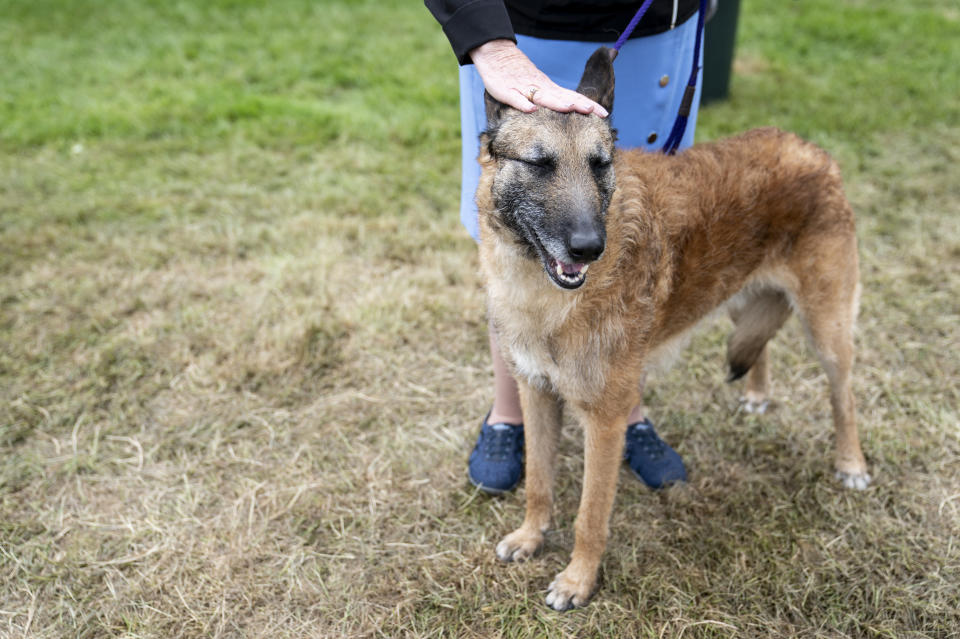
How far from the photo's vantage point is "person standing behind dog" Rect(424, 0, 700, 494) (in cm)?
209

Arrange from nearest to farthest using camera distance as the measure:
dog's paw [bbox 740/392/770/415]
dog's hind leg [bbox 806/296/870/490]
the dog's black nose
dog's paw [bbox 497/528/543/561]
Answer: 1. the dog's black nose
2. dog's paw [bbox 497/528/543/561]
3. dog's hind leg [bbox 806/296/870/490]
4. dog's paw [bbox 740/392/770/415]

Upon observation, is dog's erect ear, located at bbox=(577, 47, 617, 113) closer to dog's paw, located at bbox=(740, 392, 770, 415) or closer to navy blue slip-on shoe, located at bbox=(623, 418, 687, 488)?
navy blue slip-on shoe, located at bbox=(623, 418, 687, 488)

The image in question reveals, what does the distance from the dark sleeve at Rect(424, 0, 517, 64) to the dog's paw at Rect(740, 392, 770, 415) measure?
223 centimetres

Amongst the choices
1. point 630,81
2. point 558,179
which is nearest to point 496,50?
point 558,179

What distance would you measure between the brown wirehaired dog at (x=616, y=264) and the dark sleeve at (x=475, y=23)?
0.19m

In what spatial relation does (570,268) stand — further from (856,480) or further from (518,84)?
(856,480)

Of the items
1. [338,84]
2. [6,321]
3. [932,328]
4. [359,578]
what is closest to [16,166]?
[6,321]

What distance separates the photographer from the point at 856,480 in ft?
9.95

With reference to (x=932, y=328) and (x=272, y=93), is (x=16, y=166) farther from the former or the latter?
(x=932, y=328)

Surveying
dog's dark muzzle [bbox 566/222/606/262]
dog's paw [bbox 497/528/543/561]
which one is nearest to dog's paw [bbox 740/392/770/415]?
Result: dog's paw [bbox 497/528/543/561]

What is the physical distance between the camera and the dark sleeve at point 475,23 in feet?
6.86

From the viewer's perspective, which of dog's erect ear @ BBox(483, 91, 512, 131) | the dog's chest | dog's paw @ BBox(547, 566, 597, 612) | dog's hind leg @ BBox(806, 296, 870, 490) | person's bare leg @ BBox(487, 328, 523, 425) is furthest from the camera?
person's bare leg @ BBox(487, 328, 523, 425)

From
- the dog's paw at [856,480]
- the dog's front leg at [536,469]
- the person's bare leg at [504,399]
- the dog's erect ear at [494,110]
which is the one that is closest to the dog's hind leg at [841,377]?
the dog's paw at [856,480]

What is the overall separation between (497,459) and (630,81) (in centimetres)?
166
